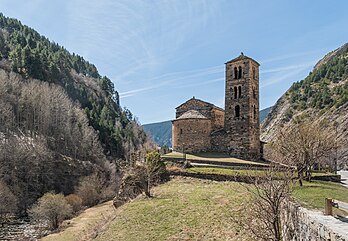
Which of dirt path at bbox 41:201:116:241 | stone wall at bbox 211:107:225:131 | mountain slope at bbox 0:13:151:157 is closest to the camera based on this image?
dirt path at bbox 41:201:116:241

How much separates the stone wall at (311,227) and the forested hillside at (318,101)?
207ft

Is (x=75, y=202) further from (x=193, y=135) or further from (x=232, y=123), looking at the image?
(x=232, y=123)

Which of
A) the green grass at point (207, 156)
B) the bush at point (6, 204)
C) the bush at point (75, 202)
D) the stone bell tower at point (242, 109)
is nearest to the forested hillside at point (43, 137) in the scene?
the bush at point (6, 204)

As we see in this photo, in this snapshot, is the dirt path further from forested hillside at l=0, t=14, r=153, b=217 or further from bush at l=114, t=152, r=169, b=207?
forested hillside at l=0, t=14, r=153, b=217

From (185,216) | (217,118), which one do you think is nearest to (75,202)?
(217,118)

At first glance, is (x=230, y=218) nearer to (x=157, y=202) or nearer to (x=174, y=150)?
(x=157, y=202)

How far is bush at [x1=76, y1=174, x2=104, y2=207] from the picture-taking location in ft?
152

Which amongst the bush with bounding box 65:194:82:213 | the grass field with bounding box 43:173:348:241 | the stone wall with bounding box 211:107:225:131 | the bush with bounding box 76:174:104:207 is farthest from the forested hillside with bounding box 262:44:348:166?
the grass field with bounding box 43:173:348:241

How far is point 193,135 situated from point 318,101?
6616cm

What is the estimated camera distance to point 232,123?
39.3m

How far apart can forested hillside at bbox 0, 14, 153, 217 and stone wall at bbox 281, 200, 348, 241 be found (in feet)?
103

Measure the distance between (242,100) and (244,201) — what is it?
2223cm

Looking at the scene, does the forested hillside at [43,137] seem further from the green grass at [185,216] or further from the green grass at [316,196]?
the green grass at [316,196]

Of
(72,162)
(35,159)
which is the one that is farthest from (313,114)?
(35,159)
